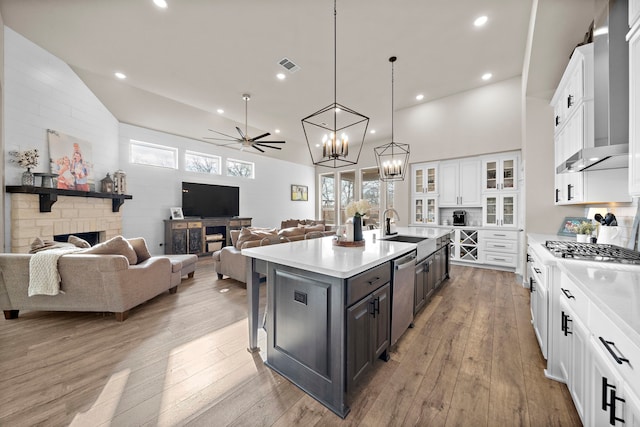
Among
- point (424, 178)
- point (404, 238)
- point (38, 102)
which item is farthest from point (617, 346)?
point (38, 102)

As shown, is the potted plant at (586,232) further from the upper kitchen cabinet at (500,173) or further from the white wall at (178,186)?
the white wall at (178,186)

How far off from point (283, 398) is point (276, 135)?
273 inches

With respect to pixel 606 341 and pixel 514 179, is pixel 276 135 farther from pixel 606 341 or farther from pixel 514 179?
pixel 606 341

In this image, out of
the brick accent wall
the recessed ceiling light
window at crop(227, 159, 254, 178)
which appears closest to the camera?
the recessed ceiling light

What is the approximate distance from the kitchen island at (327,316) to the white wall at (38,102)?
12.7ft

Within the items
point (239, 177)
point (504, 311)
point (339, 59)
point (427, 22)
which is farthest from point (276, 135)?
point (504, 311)

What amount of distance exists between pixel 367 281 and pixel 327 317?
350mm

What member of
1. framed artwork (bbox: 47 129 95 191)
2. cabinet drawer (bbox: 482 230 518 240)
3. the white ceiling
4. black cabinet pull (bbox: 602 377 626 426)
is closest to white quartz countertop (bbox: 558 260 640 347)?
black cabinet pull (bbox: 602 377 626 426)

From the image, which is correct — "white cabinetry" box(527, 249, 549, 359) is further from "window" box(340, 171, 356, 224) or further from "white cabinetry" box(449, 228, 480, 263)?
"window" box(340, 171, 356, 224)

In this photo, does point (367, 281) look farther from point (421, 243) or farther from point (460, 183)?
point (460, 183)

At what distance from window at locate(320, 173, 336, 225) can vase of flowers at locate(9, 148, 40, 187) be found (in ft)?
24.2

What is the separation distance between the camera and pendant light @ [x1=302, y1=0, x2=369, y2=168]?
2.22 meters

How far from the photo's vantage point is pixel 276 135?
7336 millimetres

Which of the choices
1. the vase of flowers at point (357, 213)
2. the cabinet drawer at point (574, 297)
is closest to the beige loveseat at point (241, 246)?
the vase of flowers at point (357, 213)
